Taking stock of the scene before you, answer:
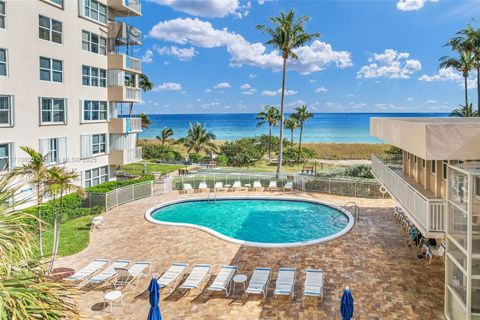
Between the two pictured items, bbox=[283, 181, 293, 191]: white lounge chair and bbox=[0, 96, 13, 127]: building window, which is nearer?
bbox=[0, 96, 13, 127]: building window

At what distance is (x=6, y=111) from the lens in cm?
2036

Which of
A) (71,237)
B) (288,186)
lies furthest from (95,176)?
(288,186)

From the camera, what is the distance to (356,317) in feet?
35.2

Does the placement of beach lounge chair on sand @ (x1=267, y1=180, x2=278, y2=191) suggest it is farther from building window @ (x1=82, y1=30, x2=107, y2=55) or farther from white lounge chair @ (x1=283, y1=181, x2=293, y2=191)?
building window @ (x1=82, y1=30, x2=107, y2=55)

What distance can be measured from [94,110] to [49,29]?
21.1 feet

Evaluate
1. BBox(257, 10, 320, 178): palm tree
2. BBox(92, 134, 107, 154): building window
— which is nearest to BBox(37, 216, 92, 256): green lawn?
BBox(92, 134, 107, 154): building window

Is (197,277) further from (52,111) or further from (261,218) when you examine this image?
(52,111)

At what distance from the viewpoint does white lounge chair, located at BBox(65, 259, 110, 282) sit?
43.4ft

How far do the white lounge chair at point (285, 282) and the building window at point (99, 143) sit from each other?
64.7 feet

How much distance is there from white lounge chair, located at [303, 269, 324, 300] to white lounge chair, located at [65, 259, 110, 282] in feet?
25.4

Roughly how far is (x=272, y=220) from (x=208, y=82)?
526ft

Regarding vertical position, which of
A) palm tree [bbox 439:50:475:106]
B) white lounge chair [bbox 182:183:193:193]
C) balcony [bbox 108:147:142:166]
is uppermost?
palm tree [bbox 439:50:475:106]

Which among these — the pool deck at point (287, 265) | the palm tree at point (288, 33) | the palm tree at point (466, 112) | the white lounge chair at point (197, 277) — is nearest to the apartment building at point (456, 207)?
the pool deck at point (287, 265)

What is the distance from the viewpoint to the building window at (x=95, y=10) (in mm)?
26242
